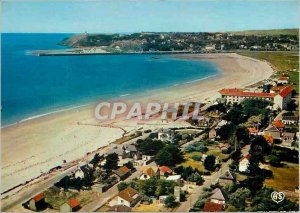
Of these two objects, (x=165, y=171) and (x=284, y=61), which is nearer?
(x=165, y=171)

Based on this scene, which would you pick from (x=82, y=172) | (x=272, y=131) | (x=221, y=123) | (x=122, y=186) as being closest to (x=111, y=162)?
(x=82, y=172)

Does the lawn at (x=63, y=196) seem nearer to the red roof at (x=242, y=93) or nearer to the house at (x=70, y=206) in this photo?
the house at (x=70, y=206)

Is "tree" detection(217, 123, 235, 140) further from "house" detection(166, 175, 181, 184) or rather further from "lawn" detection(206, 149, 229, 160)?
"house" detection(166, 175, 181, 184)

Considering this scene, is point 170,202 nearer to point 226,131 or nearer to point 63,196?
point 63,196

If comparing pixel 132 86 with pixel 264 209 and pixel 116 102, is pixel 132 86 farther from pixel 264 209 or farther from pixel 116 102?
pixel 264 209

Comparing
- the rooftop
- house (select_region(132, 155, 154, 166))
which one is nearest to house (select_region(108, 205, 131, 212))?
the rooftop

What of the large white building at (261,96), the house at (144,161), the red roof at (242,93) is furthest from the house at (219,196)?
the red roof at (242,93)
